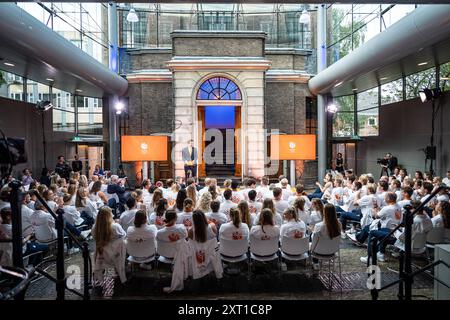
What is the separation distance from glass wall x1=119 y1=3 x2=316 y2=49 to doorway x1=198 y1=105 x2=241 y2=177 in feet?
15.9

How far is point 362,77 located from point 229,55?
576 centimetres

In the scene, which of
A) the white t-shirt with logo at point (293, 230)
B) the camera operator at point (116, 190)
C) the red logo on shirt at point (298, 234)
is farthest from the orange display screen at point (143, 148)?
the red logo on shirt at point (298, 234)

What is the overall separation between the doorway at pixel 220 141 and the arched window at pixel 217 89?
0.82 metres

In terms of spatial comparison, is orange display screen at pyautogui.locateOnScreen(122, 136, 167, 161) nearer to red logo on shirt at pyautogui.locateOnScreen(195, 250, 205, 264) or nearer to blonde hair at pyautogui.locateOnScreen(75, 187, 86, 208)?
blonde hair at pyautogui.locateOnScreen(75, 187, 86, 208)

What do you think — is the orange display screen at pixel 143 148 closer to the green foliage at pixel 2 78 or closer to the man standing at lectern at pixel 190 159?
the man standing at lectern at pixel 190 159

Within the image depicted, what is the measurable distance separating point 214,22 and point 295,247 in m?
17.1

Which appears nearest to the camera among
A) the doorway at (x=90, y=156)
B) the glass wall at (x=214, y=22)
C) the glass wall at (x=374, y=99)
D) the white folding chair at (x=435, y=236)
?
the white folding chair at (x=435, y=236)

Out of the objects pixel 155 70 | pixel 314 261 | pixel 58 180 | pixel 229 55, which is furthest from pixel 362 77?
pixel 58 180

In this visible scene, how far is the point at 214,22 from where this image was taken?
19344 mm

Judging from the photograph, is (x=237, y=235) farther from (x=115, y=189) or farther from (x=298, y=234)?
(x=115, y=189)

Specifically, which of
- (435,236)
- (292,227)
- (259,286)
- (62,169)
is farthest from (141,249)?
(62,169)

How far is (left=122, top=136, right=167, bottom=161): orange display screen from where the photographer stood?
1195 centimetres

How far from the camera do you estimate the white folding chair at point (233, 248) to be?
5.00 metres
